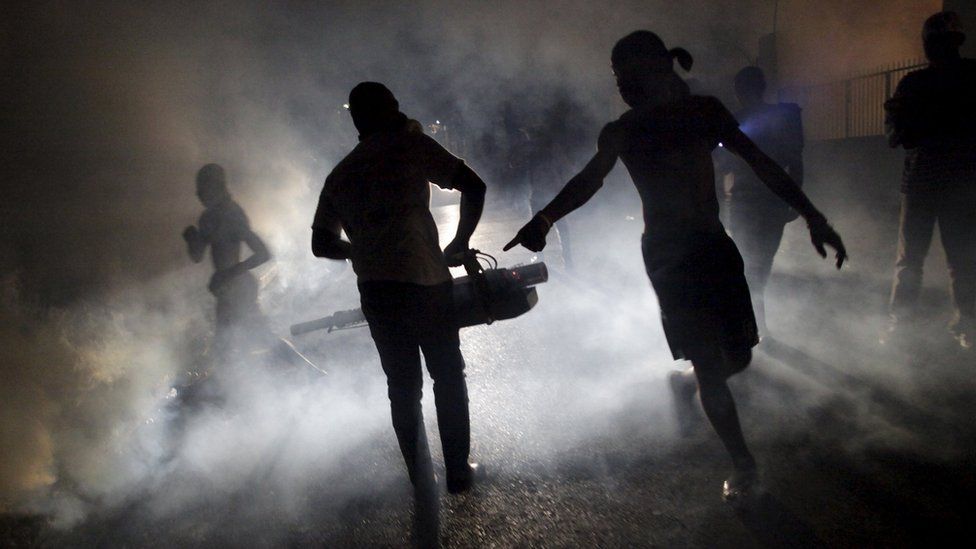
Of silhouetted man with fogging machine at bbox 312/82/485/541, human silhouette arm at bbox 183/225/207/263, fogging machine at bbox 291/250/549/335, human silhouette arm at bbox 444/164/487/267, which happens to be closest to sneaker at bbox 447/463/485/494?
silhouetted man with fogging machine at bbox 312/82/485/541

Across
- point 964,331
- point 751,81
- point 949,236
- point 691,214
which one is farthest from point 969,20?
point 691,214

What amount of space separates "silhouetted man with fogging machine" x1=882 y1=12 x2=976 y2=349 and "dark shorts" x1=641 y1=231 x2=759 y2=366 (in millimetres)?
2098

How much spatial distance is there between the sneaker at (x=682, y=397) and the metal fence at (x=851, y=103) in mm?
7469

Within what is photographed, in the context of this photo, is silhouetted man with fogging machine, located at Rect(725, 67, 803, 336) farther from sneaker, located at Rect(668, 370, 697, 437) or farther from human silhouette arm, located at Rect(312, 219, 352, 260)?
human silhouette arm, located at Rect(312, 219, 352, 260)

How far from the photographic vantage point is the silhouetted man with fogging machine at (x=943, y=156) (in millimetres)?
3197

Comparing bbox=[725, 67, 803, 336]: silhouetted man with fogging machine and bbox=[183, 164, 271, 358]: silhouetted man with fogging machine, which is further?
bbox=[183, 164, 271, 358]: silhouetted man with fogging machine

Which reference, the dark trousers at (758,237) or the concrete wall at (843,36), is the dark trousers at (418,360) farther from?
the concrete wall at (843,36)

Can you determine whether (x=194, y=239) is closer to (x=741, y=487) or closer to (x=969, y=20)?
(x=741, y=487)

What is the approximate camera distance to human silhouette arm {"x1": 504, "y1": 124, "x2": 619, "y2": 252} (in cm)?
216

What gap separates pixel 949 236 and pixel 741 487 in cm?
251

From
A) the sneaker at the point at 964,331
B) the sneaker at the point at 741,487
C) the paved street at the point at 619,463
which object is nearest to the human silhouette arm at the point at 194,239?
the paved street at the point at 619,463

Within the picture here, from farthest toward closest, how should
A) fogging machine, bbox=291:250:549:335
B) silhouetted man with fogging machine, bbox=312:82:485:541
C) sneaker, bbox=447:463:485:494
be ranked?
sneaker, bbox=447:463:485:494 → fogging machine, bbox=291:250:549:335 → silhouetted man with fogging machine, bbox=312:82:485:541

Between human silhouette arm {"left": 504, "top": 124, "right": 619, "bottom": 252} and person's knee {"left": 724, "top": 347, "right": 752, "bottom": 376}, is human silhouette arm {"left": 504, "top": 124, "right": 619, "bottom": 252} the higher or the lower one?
the higher one

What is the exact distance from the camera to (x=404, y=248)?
2.27 metres
